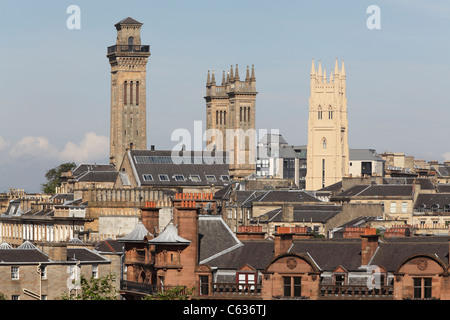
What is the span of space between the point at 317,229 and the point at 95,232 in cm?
2405

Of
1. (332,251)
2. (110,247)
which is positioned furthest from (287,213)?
(332,251)

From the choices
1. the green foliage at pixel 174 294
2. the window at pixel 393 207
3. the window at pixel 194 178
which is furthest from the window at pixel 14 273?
the window at pixel 194 178

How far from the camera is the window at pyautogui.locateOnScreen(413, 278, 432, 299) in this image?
210 feet

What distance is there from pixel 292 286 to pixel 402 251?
5.67 metres

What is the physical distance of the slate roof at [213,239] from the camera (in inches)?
2793

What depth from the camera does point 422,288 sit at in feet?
210

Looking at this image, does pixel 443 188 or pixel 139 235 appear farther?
pixel 443 188

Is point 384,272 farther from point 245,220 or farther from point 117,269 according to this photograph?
point 245,220

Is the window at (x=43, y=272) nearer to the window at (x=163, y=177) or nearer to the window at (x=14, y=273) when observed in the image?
the window at (x=14, y=273)

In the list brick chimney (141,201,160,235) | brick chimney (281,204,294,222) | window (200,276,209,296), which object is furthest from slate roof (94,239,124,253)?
brick chimney (281,204,294,222)

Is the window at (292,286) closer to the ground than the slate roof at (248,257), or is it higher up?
closer to the ground

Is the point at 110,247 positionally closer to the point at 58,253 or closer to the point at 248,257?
the point at 58,253

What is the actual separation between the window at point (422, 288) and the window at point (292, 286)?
211 inches
